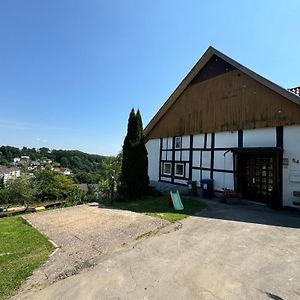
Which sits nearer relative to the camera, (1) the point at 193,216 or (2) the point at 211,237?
(2) the point at 211,237

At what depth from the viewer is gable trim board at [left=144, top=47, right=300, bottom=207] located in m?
9.53

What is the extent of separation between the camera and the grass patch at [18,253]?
3.97 meters

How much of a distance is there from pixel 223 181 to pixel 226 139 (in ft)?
6.48

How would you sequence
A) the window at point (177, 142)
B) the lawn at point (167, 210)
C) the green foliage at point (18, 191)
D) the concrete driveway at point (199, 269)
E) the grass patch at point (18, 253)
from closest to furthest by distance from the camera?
the concrete driveway at point (199, 269)
the grass patch at point (18, 253)
the lawn at point (167, 210)
the window at point (177, 142)
the green foliage at point (18, 191)

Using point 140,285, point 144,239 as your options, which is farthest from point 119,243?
point 140,285

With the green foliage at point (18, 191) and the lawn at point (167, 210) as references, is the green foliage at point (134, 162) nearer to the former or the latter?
the lawn at point (167, 210)

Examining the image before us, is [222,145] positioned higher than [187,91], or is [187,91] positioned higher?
[187,91]

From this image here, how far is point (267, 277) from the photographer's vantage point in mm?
3949

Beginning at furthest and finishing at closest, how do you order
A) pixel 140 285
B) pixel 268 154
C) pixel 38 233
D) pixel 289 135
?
pixel 268 154 → pixel 289 135 → pixel 38 233 → pixel 140 285

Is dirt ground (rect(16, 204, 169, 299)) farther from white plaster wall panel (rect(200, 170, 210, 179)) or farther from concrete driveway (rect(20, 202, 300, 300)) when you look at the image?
white plaster wall panel (rect(200, 170, 210, 179))

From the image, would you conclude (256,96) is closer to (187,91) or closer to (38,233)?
(187,91)

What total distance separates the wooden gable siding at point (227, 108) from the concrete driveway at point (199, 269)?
16.4 feet

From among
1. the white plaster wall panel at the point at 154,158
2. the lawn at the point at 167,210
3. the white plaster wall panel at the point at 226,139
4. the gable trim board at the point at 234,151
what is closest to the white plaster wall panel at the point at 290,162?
the gable trim board at the point at 234,151

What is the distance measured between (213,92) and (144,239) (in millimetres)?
9171
